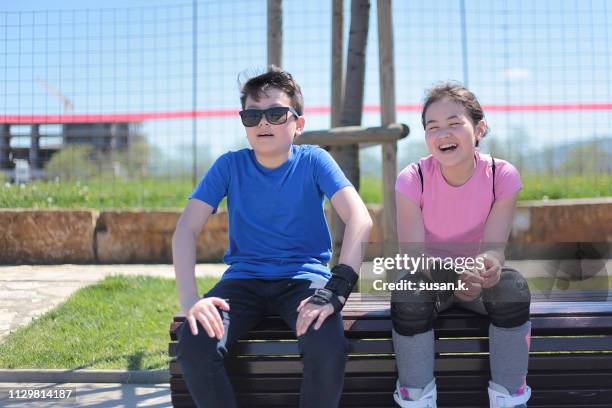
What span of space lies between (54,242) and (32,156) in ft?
2.95

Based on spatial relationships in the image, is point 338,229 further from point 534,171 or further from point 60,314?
point 534,171

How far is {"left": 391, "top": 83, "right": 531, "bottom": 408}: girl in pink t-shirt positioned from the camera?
228cm

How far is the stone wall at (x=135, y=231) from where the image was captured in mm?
6496

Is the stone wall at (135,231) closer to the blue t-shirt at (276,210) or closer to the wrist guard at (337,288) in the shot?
the blue t-shirt at (276,210)

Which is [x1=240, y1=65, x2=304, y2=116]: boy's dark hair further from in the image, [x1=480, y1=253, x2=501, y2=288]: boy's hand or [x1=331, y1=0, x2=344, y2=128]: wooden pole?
[x1=331, y1=0, x2=344, y2=128]: wooden pole

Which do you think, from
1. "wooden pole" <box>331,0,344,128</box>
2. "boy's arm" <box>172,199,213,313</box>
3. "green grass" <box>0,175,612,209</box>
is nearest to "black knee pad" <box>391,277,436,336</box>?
"boy's arm" <box>172,199,213,313</box>

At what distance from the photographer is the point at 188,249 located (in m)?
2.52

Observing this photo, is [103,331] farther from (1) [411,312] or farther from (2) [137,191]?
(2) [137,191]

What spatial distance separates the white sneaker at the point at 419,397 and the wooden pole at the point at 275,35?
2.33 m

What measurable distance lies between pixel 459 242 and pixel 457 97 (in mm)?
525

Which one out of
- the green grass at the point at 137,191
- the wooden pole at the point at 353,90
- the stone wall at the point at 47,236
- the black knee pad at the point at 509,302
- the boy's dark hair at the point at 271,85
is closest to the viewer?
the black knee pad at the point at 509,302

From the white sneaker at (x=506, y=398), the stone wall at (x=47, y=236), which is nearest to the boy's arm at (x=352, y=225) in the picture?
the white sneaker at (x=506, y=398)

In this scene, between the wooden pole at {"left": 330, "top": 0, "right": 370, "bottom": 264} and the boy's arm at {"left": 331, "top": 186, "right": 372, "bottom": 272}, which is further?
the wooden pole at {"left": 330, "top": 0, "right": 370, "bottom": 264}

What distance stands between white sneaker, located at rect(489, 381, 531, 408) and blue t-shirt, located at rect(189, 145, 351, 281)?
2.34ft
